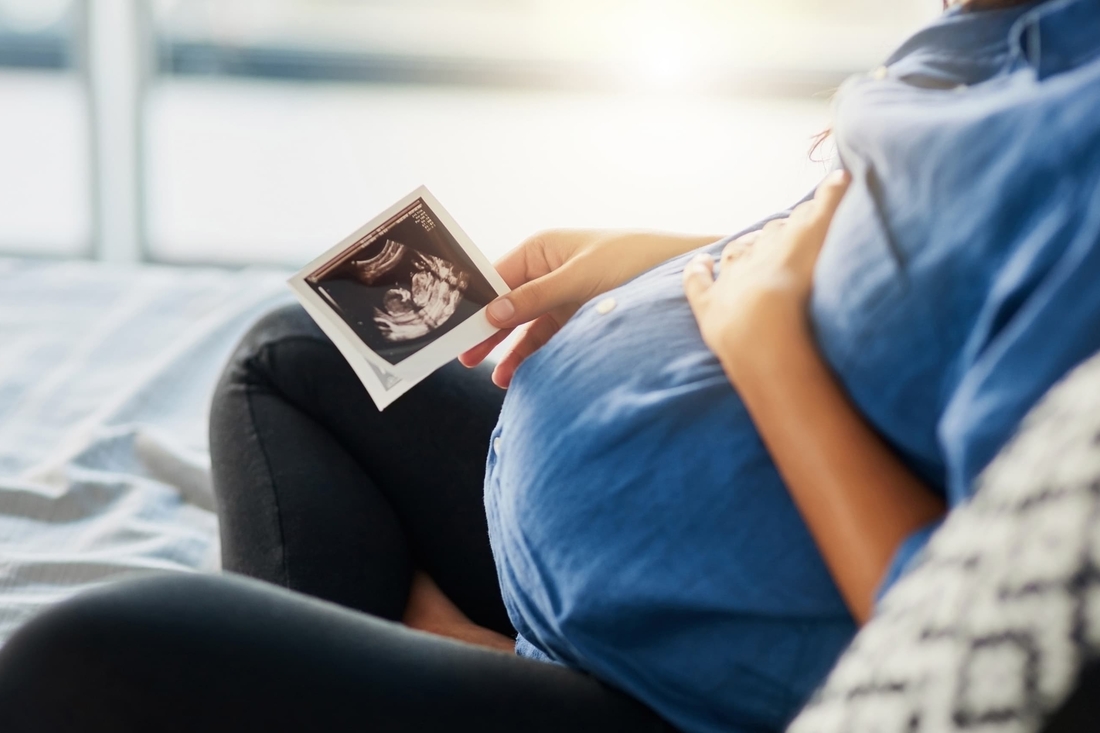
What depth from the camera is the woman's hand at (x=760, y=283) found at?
24.8 inches

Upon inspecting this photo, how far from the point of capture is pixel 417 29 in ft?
8.98

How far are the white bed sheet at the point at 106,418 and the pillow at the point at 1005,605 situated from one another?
635 mm

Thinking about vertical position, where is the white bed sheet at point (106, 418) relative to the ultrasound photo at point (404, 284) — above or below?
below

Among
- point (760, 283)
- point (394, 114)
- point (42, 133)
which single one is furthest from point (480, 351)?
point (42, 133)

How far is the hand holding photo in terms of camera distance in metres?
0.95

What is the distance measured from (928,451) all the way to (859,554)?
0.22 feet

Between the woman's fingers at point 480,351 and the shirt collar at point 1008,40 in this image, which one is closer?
the shirt collar at point 1008,40

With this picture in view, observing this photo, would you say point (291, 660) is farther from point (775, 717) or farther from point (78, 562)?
point (78, 562)

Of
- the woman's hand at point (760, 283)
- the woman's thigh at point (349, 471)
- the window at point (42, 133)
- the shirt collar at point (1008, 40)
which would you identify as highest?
the window at point (42, 133)

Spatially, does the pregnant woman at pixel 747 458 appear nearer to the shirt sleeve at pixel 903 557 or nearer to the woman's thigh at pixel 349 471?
the shirt sleeve at pixel 903 557

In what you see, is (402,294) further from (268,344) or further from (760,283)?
(760,283)

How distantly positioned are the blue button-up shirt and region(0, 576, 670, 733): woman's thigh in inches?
3.3

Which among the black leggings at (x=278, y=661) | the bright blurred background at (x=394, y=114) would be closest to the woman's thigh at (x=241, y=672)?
the black leggings at (x=278, y=661)

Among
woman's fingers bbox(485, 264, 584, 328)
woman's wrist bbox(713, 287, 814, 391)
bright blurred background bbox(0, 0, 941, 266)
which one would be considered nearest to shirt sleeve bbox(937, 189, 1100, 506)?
woman's wrist bbox(713, 287, 814, 391)
